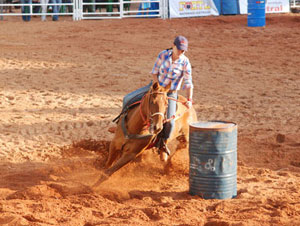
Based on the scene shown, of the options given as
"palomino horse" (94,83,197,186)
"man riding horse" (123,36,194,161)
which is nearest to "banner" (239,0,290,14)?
"man riding horse" (123,36,194,161)

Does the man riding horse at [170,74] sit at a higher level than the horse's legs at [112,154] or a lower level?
higher

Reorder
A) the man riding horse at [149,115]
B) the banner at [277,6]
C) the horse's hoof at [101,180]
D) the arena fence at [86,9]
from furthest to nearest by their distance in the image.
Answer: the banner at [277,6] → the arena fence at [86,9] → the horse's hoof at [101,180] → the man riding horse at [149,115]

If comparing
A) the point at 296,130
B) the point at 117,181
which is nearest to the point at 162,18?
the point at 296,130

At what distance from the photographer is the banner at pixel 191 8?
22.4 metres

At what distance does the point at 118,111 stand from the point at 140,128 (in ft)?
15.1

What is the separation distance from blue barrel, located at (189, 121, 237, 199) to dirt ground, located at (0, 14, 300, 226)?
0.17 metres

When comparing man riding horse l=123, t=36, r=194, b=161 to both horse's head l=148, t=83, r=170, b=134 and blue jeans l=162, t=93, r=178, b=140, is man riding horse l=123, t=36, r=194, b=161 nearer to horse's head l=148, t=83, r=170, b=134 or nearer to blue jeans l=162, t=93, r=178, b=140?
blue jeans l=162, t=93, r=178, b=140

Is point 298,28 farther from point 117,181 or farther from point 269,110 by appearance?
point 117,181

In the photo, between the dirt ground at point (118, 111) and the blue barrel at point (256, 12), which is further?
the blue barrel at point (256, 12)

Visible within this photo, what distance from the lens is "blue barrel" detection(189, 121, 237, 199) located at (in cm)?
699

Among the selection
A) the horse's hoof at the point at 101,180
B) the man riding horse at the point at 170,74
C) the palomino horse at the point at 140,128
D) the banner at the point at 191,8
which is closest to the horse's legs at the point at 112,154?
the palomino horse at the point at 140,128

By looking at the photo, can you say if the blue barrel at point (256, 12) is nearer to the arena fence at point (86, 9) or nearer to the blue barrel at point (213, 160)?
the arena fence at point (86, 9)

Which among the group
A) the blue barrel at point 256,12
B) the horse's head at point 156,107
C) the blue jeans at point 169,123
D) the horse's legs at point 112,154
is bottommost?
the horse's legs at point 112,154

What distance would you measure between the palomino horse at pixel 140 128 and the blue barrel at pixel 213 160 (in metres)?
0.57
